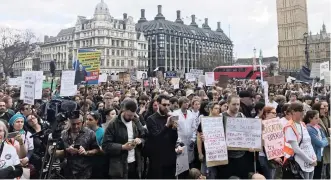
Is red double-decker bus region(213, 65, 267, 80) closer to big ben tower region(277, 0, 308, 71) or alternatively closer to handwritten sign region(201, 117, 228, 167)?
handwritten sign region(201, 117, 228, 167)

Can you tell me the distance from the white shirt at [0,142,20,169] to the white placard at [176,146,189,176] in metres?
2.66

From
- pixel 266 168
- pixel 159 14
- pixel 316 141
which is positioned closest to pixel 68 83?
pixel 266 168

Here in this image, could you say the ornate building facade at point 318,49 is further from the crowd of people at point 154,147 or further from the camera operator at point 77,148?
the camera operator at point 77,148

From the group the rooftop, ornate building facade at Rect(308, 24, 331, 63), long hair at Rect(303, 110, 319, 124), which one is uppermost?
the rooftop

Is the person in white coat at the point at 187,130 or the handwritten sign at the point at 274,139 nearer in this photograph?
the handwritten sign at the point at 274,139

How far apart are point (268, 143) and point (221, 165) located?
2.64 ft

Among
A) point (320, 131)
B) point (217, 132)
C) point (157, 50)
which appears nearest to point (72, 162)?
point (217, 132)

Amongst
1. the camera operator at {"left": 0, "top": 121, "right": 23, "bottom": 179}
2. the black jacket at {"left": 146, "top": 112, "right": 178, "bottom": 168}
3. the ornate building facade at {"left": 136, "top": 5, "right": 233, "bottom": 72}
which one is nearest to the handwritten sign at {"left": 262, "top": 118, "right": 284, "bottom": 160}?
the black jacket at {"left": 146, "top": 112, "right": 178, "bottom": 168}

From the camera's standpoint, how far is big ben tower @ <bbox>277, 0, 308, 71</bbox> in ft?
278

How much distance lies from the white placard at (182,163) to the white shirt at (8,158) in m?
2.66

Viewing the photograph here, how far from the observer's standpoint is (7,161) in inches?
161

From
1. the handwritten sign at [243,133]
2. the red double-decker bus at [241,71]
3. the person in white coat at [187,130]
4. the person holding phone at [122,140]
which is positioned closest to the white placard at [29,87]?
the person holding phone at [122,140]

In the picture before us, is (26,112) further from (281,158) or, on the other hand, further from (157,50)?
(157,50)

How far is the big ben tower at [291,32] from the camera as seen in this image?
278 feet
